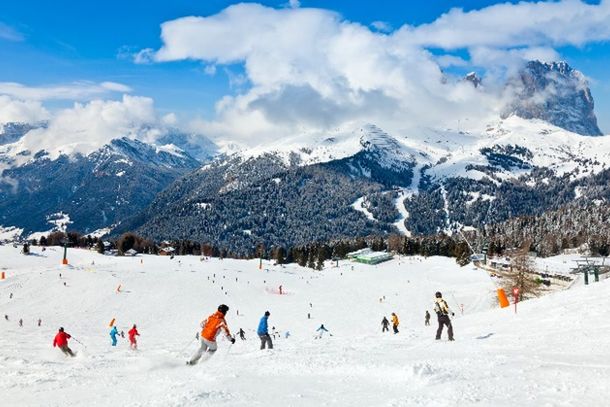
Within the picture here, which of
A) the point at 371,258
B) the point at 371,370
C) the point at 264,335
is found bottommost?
the point at 264,335

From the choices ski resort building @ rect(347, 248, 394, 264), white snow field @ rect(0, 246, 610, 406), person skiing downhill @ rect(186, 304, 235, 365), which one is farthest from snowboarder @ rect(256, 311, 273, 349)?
ski resort building @ rect(347, 248, 394, 264)

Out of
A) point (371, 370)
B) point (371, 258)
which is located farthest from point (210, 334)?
point (371, 258)

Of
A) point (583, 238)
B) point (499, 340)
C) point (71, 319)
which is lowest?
point (71, 319)

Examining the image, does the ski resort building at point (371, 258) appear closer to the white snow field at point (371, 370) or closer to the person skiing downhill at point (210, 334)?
the white snow field at point (371, 370)

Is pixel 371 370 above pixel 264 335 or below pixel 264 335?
above

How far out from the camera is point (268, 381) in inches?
521

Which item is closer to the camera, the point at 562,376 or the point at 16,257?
the point at 562,376

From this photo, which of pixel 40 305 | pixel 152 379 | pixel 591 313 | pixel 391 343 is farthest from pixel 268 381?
pixel 40 305

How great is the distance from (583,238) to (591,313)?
598 feet

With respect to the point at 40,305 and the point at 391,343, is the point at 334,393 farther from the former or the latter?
the point at 40,305

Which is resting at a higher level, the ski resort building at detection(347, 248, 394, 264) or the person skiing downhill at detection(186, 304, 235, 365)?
the ski resort building at detection(347, 248, 394, 264)

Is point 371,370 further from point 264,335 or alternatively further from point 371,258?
point 371,258

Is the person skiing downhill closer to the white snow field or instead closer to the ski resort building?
the white snow field

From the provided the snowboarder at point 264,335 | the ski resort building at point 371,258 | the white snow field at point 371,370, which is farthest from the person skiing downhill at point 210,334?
the ski resort building at point 371,258
